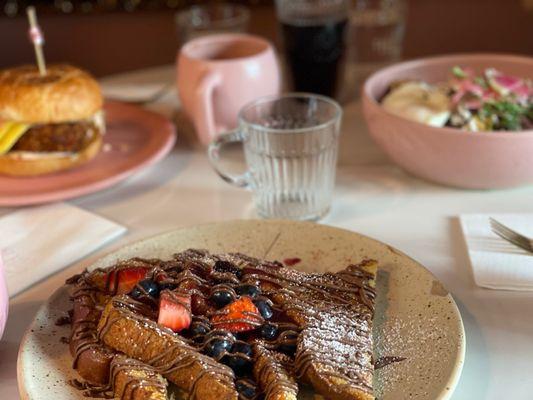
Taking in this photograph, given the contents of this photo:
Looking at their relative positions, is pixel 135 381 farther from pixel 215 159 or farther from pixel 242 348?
pixel 215 159

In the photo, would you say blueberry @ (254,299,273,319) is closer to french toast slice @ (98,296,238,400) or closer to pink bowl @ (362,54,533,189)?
french toast slice @ (98,296,238,400)

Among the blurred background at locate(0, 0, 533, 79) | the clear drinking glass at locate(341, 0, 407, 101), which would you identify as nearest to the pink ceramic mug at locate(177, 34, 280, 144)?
the clear drinking glass at locate(341, 0, 407, 101)

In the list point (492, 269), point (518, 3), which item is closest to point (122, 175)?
point (492, 269)

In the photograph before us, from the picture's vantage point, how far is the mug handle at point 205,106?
150cm

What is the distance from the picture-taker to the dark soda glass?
1.68 metres

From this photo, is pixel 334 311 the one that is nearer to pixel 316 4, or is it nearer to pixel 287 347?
pixel 287 347

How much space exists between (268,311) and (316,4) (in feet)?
3.56

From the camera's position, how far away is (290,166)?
1296 mm

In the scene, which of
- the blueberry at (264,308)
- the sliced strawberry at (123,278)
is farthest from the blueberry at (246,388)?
the sliced strawberry at (123,278)

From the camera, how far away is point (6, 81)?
1512mm

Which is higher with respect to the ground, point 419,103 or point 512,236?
point 419,103

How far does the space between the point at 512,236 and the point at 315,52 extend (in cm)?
77

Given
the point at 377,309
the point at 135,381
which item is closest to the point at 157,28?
the point at 377,309

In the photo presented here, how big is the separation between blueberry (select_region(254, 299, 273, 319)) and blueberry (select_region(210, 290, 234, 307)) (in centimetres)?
4
